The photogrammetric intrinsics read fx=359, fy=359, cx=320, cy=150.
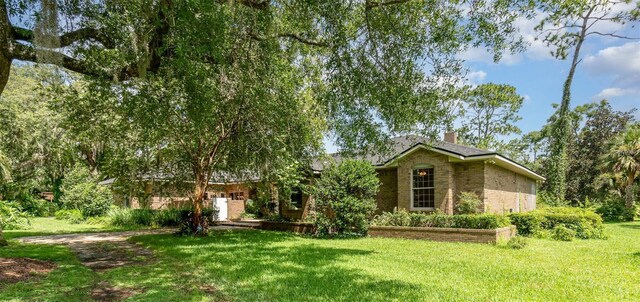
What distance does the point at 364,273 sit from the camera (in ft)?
24.5

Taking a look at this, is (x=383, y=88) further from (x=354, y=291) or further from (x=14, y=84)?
(x=14, y=84)

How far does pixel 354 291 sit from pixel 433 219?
8423mm

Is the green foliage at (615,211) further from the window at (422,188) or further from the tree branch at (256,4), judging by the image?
the tree branch at (256,4)

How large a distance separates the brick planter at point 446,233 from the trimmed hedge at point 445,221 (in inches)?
14.4

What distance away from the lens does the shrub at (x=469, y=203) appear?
1519 cm

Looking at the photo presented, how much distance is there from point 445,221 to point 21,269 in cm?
1240

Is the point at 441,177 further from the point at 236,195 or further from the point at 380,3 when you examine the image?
the point at 236,195

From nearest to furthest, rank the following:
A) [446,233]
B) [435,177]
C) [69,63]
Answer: [69,63] → [446,233] → [435,177]

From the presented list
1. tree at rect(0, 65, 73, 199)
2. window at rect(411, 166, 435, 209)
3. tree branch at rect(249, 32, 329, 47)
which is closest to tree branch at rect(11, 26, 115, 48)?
tree branch at rect(249, 32, 329, 47)

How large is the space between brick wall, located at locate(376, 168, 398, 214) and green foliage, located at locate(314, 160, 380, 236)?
3.11 m

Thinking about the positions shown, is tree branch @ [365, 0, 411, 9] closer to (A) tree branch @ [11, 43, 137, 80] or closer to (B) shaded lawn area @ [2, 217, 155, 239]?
(A) tree branch @ [11, 43, 137, 80]

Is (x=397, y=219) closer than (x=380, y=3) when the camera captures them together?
No

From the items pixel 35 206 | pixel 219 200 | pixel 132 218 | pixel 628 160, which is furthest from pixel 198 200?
pixel 628 160

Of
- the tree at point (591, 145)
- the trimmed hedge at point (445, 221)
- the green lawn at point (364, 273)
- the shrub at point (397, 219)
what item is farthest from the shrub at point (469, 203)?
the tree at point (591, 145)
